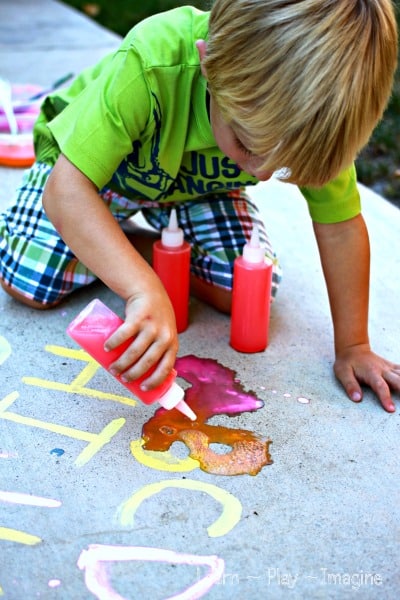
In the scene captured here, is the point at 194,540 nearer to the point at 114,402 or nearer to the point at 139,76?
the point at 114,402

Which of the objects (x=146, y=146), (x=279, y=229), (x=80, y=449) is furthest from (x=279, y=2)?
(x=279, y=229)

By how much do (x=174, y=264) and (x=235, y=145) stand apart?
377 millimetres

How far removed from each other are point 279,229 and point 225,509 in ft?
3.22

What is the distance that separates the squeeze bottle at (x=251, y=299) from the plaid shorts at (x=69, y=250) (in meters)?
0.15

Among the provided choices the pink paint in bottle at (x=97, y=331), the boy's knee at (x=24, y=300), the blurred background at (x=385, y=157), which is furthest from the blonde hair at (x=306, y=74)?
the blurred background at (x=385, y=157)

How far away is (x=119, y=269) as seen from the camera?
3.81ft

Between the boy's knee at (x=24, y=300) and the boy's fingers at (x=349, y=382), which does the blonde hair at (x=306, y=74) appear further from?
the boy's knee at (x=24, y=300)

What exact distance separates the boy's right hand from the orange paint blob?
0.14m

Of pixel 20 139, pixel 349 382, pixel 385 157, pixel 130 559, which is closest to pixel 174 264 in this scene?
pixel 349 382

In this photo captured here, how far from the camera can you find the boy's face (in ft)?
3.68

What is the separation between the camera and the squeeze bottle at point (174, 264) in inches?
57.9

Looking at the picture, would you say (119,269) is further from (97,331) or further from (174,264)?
(174,264)

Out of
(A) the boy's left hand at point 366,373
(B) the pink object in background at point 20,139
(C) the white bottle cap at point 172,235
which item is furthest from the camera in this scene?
(B) the pink object in background at point 20,139

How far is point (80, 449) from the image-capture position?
1.17 m
